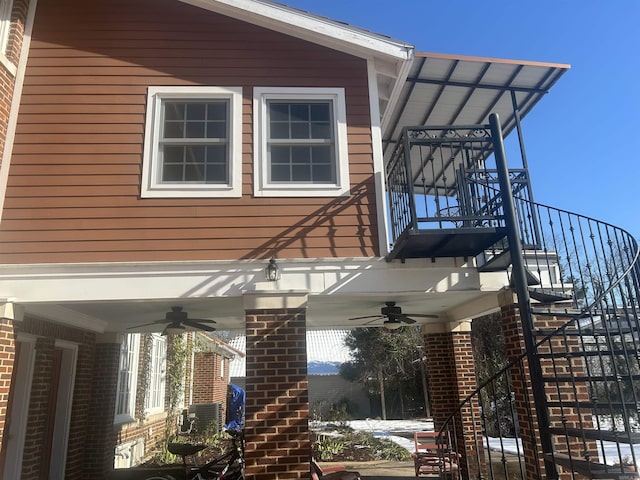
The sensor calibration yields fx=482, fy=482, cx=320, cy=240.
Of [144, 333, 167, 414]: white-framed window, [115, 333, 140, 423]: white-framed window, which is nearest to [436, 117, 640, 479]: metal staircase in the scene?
[115, 333, 140, 423]: white-framed window

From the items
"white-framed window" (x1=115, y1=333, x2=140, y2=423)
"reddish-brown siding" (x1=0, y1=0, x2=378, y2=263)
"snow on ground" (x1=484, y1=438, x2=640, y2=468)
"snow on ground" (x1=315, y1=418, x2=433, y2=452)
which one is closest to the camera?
"reddish-brown siding" (x1=0, y1=0, x2=378, y2=263)

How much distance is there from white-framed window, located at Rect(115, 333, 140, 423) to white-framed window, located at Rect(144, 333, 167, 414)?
93 cm

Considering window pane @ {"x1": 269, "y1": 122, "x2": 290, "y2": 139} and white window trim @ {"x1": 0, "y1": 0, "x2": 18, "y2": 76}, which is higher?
white window trim @ {"x1": 0, "y1": 0, "x2": 18, "y2": 76}

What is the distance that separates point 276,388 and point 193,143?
310 cm

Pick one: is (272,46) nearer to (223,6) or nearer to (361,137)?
(223,6)

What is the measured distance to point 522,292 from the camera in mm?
5086

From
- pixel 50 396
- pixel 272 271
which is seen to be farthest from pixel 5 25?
pixel 50 396

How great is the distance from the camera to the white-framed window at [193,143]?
18.7 feet

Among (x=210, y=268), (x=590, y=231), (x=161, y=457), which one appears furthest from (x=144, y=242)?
(x=161, y=457)

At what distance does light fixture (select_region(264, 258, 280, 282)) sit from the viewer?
5.38 m

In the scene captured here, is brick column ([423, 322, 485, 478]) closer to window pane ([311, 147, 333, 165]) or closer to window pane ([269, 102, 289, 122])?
window pane ([311, 147, 333, 165])

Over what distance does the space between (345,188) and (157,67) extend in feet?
9.45

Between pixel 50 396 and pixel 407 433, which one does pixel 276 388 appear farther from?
pixel 407 433

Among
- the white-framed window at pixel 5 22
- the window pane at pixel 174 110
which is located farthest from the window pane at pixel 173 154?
the white-framed window at pixel 5 22
